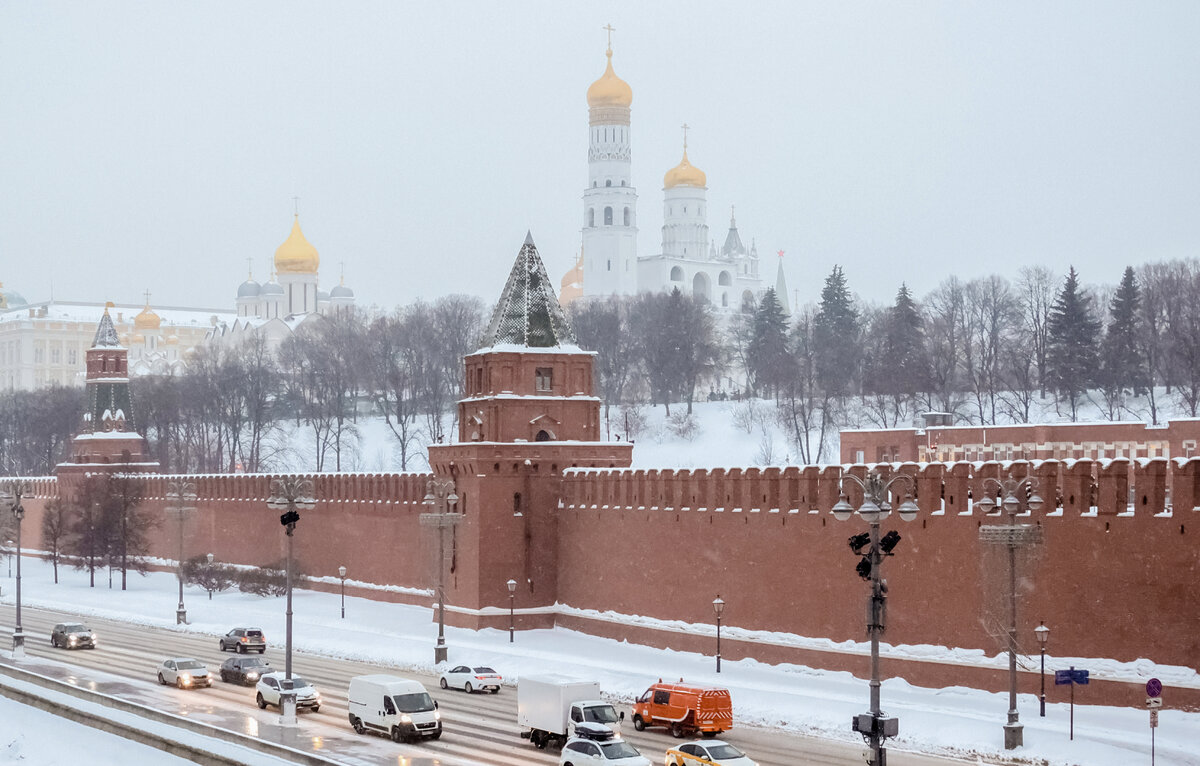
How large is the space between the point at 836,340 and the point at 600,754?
68.5 m

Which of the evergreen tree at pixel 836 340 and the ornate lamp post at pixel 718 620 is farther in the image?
the evergreen tree at pixel 836 340

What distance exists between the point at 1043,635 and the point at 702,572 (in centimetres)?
1081

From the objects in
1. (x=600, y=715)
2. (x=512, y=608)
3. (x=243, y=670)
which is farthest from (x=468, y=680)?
(x=600, y=715)

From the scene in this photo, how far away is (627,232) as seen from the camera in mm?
135375

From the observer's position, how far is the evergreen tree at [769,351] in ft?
282

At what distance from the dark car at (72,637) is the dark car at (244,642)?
12.6 ft

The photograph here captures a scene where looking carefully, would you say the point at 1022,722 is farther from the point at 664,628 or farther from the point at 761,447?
the point at 761,447

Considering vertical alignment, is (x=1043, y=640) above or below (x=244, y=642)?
above

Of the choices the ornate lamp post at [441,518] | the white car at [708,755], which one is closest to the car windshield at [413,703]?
the white car at [708,755]

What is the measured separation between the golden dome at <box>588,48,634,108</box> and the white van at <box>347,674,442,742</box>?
10284 centimetres

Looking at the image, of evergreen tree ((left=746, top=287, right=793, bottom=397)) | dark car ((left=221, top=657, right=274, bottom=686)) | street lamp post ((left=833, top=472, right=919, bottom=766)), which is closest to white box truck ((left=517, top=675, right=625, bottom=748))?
street lamp post ((left=833, top=472, right=919, bottom=766))

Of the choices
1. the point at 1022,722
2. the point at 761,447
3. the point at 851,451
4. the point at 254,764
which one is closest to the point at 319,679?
the point at 254,764

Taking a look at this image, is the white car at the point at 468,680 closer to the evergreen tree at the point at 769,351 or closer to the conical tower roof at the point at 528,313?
the conical tower roof at the point at 528,313

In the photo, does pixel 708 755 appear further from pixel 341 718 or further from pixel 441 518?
pixel 441 518
